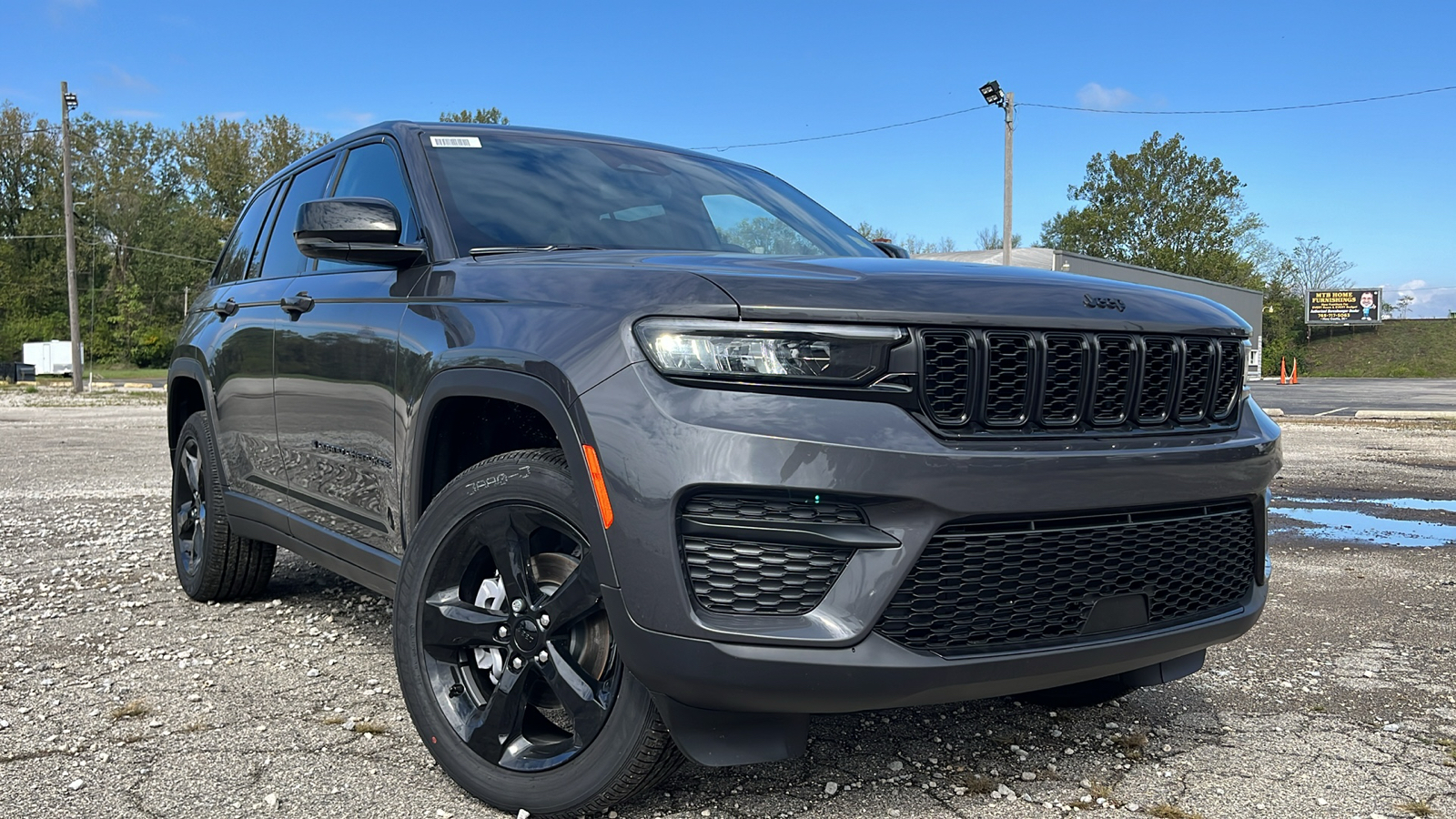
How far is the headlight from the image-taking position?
224 centimetres

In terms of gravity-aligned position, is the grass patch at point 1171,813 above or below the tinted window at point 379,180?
below

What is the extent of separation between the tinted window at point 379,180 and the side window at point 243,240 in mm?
954

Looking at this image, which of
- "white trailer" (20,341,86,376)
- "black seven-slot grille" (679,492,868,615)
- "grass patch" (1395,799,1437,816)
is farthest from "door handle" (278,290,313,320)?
"white trailer" (20,341,86,376)

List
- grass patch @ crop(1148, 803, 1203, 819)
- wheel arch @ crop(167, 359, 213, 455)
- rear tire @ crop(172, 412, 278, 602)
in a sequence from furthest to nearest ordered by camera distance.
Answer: wheel arch @ crop(167, 359, 213, 455)
rear tire @ crop(172, 412, 278, 602)
grass patch @ crop(1148, 803, 1203, 819)

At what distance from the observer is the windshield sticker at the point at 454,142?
11.8 ft

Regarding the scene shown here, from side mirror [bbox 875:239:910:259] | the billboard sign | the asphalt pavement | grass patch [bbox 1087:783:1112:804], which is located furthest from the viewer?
the billboard sign

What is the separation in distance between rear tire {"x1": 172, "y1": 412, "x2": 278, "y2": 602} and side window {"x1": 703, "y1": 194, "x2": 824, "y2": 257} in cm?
236

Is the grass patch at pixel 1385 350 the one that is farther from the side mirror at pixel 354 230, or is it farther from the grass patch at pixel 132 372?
the side mirror at pixel 354 230

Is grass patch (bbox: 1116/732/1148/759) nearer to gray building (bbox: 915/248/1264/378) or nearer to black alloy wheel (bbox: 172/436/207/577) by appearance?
black alloy wheel (bbox: 172/436/207/577)

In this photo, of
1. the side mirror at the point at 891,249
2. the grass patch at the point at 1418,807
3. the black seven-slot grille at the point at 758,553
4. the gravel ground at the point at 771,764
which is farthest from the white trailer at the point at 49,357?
the grass patch at the point at 1418,807

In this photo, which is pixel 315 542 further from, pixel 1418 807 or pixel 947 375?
pixel 1418 807

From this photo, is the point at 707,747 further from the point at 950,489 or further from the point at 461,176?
the point at 461,176

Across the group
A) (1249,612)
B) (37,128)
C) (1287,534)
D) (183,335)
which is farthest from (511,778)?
(37,128)

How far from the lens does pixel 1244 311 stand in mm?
49500
